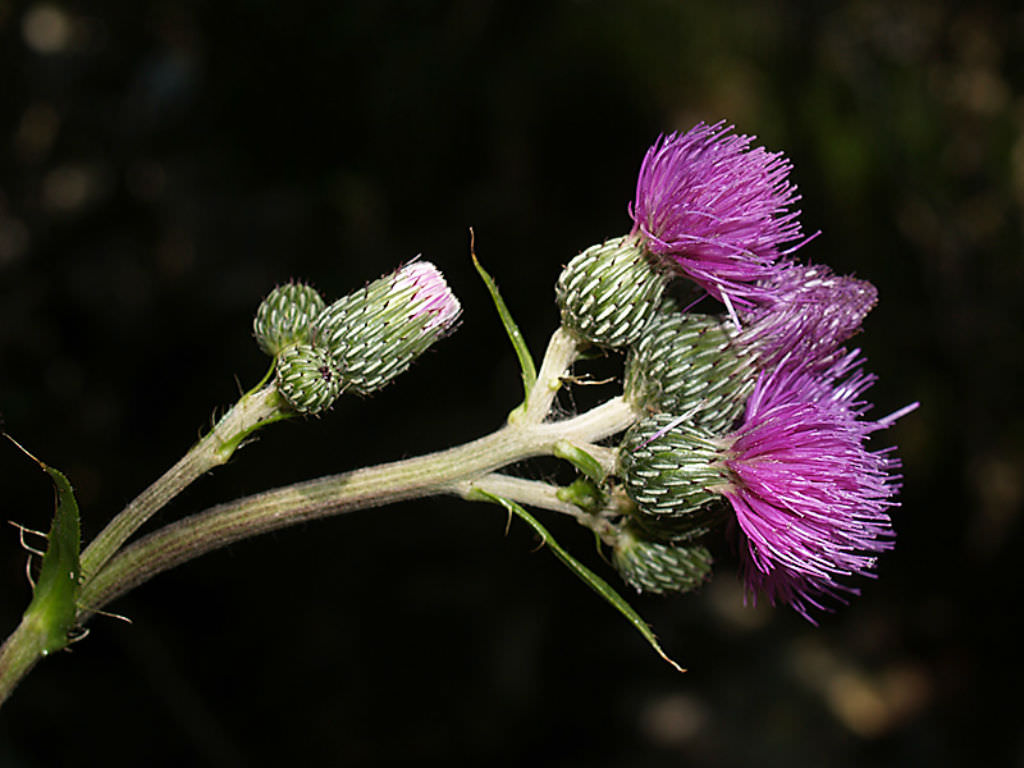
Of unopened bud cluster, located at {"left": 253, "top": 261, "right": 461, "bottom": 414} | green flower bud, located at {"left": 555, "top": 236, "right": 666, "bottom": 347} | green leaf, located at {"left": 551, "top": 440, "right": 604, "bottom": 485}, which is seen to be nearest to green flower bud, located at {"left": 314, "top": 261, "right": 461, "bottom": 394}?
unopened bud cluster, located at {"left": 253, "top": 261, "right": 461, "bottom": 414}

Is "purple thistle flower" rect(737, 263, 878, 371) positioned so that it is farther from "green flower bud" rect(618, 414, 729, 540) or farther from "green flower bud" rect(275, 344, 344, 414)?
"green flower bud" rect(275, 344, 344, 414)

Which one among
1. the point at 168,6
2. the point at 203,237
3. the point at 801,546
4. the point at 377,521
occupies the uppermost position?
the point at 168,6

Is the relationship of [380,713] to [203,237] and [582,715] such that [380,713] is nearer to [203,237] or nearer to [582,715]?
[582,715]

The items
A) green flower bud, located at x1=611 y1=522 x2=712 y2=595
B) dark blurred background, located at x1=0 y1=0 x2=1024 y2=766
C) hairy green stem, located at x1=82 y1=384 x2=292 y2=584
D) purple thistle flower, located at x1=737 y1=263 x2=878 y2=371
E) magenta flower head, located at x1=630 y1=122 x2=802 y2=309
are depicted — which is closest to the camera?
hairy green stem, located at x1=82 y1=384 x2=292 y2=584

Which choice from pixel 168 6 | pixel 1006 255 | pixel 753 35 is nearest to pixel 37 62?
pixel 168 6

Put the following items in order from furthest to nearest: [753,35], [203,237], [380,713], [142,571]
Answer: [753,35], [203,237], [380,713], [142,571]

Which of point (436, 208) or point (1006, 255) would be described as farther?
point (1006, 255)
